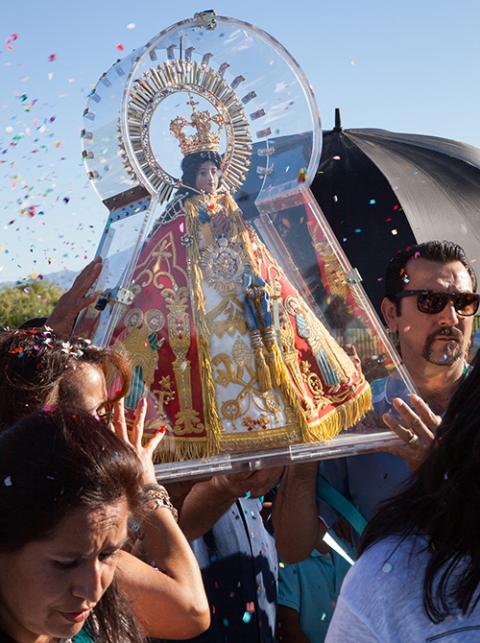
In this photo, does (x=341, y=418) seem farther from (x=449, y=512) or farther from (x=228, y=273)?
(x=449, y=512)

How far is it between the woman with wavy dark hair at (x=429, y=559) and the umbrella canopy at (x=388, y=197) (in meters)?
4.16

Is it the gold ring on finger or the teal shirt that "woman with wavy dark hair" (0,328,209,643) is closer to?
the gold ring on finger

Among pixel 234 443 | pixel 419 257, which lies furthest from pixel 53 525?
pixel 419 257

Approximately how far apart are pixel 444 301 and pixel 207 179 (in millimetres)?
849

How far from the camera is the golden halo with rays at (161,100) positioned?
104 inches

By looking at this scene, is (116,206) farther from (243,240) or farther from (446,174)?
(446,174)

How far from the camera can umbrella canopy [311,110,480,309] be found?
612 cm

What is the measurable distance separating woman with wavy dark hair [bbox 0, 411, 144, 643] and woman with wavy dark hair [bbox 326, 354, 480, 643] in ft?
1.51

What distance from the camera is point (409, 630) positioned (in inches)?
55.4

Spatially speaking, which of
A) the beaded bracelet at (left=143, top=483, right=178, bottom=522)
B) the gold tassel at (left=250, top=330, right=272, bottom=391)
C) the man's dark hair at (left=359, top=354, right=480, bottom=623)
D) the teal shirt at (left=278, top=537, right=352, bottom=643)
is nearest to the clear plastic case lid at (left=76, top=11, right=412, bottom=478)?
the gold tassel at (left=250, top=330, right=272, bottom=391)

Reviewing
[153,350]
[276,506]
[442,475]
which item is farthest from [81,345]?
[442,475]

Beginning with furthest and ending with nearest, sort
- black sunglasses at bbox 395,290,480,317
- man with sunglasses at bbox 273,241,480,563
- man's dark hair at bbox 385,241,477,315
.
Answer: man's dark hair at bbox 385,241,477,315, black sunglasses at bbox 395,290,480,317, man with sunglasses at bbox 273,241,480,563

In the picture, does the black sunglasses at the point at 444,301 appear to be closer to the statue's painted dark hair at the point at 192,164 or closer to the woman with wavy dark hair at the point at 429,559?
the statue's painted dark hair at the point at 192,164

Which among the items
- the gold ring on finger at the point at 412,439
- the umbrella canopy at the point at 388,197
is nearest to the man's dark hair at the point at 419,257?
the gold ring on finger at the point at 412,439
